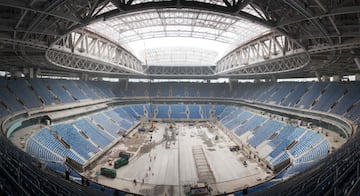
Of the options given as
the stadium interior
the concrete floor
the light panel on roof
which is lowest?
the concrete floor

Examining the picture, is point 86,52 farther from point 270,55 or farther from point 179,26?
point 270,55

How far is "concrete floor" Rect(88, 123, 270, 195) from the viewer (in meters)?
23.5

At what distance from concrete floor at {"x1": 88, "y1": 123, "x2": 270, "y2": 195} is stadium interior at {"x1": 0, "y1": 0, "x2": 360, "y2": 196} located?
0.50 feet

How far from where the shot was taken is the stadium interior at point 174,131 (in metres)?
15.0

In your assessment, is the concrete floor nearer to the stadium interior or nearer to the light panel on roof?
the stadium interior

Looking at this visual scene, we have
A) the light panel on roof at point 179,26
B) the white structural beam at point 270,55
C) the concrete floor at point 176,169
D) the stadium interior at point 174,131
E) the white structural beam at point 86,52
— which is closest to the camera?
the stadium interior at point 174,131

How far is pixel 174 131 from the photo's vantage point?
1966 inches

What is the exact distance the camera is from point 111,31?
37469mm

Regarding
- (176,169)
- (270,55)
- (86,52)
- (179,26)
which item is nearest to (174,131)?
(176,169)

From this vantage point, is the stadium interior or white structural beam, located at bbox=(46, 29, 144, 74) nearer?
the stadium interior

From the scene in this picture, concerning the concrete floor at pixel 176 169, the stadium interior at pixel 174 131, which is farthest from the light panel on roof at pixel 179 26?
the concrete floor at pixel 176 169

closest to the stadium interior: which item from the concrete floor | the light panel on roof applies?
the concrete floor

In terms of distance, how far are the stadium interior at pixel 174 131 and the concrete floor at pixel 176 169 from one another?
0.15 metres

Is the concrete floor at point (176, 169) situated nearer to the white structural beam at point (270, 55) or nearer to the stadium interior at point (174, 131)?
the stadium interior at point (174, 131)
